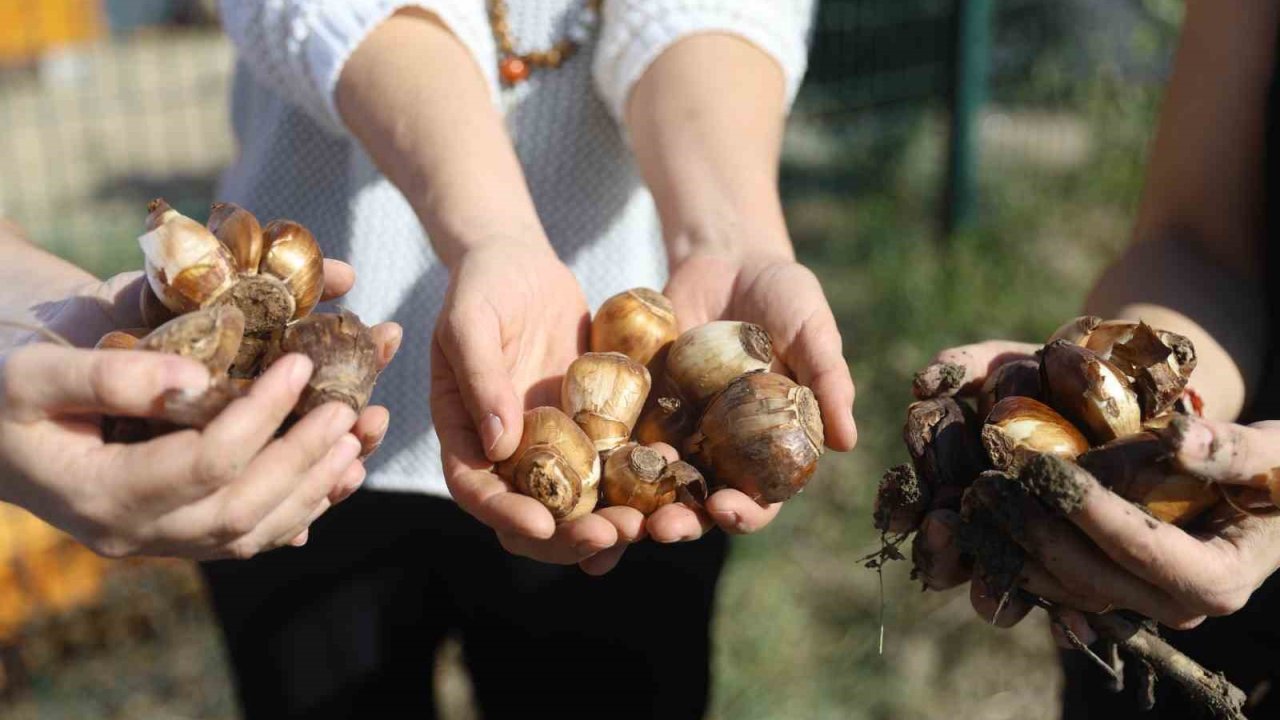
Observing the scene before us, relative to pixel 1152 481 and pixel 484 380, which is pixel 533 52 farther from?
pixel 1152 481

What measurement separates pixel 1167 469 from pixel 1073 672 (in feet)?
2.04

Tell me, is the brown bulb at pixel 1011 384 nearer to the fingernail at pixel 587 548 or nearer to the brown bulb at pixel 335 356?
the fingernail at pixel 587 548

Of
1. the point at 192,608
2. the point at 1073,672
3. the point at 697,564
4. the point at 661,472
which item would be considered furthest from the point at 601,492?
the point at 192,608

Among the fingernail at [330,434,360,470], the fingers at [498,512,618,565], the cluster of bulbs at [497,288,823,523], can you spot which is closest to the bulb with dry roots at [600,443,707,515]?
the cluster of bulbs at [497,288,823,523]

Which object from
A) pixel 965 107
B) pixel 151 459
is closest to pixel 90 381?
pixel 151 459

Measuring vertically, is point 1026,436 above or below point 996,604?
above

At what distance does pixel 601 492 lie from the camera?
1660 mm

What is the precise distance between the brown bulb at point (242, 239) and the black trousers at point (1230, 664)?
1419 mm

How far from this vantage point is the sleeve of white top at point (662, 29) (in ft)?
6.44

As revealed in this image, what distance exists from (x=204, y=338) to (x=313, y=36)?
65 centimetres

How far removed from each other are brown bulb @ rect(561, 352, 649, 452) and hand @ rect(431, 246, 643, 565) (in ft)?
0.34

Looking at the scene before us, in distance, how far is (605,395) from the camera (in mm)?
1708

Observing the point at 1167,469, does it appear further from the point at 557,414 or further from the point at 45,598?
the point at 45,598

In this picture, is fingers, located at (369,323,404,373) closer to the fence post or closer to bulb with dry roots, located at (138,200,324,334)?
bulb with dry roots, located at (138,200,324,334)
